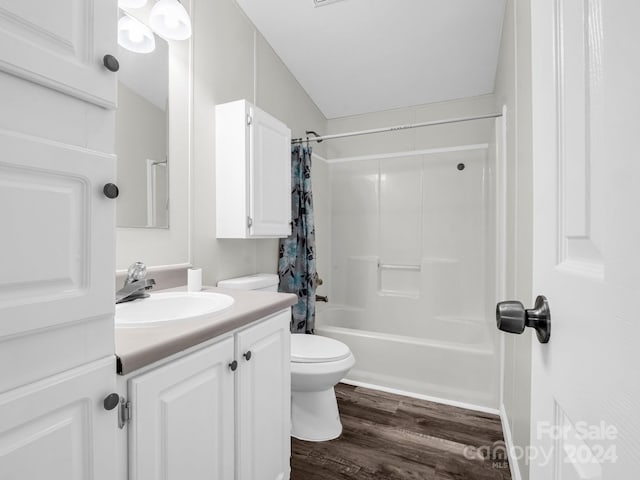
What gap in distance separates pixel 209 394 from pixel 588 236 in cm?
95

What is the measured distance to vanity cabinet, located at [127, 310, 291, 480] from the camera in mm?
734

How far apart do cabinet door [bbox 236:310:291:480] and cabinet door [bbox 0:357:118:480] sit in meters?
0.44

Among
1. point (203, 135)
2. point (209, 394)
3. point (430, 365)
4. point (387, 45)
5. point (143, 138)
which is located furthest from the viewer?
point (387, 45)

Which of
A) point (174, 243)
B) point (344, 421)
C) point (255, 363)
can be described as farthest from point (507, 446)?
point (174, 243)

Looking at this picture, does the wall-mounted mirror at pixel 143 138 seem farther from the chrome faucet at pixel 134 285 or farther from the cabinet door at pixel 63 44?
the cabinet door at pixel 63 44

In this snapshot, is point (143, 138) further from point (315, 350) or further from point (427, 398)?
point (427, 398)

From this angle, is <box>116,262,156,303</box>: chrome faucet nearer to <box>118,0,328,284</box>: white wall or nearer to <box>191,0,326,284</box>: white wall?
<box>118,0,328,284</box>: white wall

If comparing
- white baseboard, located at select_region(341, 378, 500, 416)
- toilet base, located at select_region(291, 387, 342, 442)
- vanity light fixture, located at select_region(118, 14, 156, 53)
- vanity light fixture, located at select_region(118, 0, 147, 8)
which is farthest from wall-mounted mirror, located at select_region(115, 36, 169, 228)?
white baseboard, located at select_region(341, 378, 500, 416)

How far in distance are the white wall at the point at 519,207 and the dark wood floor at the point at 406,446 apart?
0.21m

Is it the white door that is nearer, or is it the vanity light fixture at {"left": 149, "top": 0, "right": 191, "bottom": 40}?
the white door

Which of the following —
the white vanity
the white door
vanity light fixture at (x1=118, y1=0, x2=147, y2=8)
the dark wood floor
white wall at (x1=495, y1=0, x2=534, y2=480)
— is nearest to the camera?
the white door

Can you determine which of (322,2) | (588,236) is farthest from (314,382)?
(322,2)

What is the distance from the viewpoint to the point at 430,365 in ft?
7.00

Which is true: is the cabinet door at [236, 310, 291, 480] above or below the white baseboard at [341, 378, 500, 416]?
above
